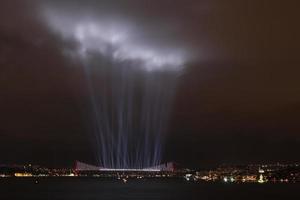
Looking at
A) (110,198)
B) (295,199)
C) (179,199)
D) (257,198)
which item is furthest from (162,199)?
(295,199)

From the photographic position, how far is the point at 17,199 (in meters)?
131

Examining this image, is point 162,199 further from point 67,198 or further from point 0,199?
point 0,199

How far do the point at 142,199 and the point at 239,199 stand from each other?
23.7 m

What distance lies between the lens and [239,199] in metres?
131

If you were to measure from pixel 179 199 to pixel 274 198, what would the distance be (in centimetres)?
2194

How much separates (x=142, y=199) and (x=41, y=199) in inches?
950

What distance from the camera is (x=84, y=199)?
5344 inches

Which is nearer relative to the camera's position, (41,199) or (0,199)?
(0,199)

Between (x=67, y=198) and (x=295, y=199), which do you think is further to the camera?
(x=67, y=198)

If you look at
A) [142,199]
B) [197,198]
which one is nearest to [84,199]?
[142,199]

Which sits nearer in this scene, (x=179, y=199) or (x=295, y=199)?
(x=295, y=199)

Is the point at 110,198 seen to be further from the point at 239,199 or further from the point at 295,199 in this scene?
the point at 295,199

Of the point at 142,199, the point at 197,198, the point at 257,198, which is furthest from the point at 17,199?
the point at 257,198

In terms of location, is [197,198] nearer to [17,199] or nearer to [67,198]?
[67,198]
